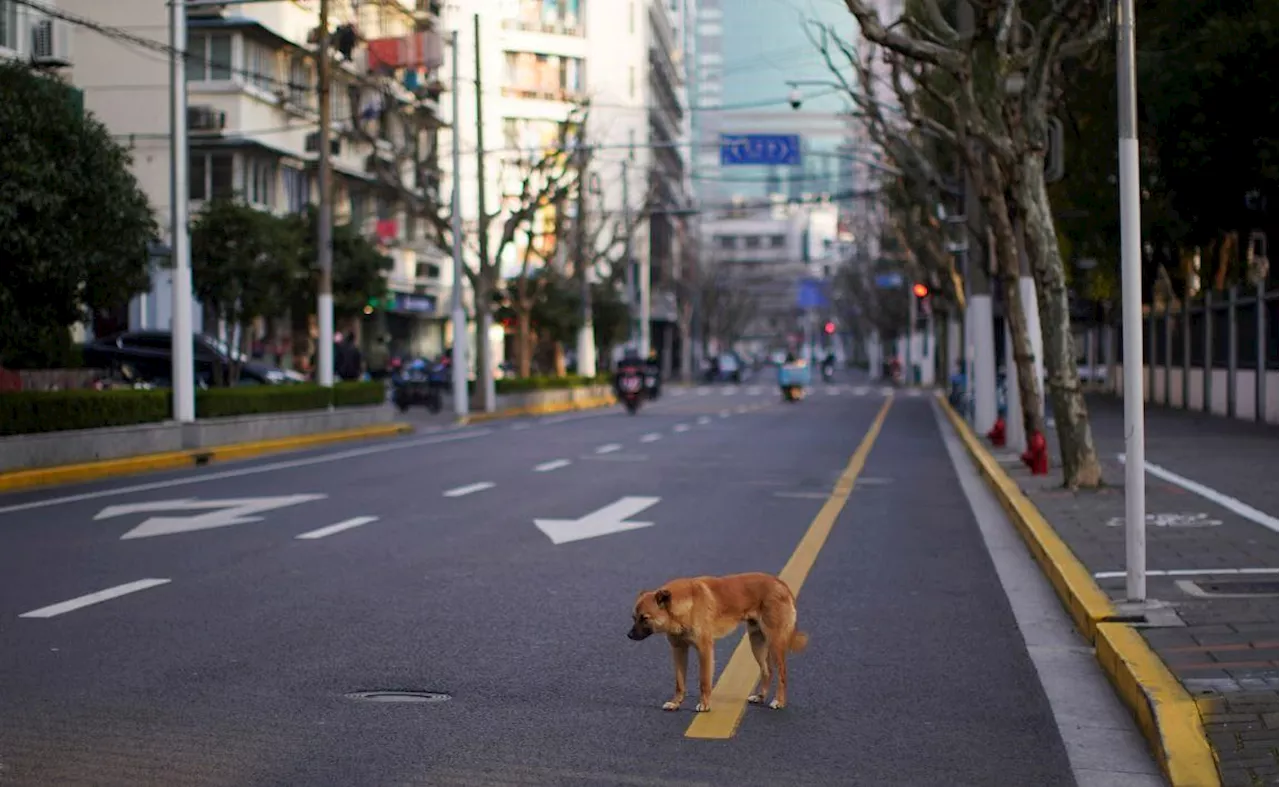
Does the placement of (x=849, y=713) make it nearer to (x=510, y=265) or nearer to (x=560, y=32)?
(x=510, y=265)

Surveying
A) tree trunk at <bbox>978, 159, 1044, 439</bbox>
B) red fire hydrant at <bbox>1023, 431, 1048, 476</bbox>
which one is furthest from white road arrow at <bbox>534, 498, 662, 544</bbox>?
tree trunk at <bbox>978, 159, 1044, 439</bbox>

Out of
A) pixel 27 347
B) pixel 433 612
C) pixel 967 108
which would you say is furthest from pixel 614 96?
pixel 433 612

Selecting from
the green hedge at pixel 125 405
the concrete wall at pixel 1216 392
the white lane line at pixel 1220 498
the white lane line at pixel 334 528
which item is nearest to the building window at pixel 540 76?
the concrete wall at pixel 1216 392

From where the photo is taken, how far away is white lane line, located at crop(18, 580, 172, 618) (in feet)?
33.6

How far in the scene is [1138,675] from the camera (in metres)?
7.74

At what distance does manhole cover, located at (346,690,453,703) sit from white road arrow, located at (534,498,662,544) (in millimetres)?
6444

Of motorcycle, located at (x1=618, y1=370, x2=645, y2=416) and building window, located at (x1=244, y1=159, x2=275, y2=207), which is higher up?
building window, located at (x1=244, y1=159, x2=275, y2=207)

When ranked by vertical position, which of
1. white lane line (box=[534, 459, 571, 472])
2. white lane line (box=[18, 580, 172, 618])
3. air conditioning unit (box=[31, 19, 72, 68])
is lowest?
white lane line (box=[534, 459, 571, 472])

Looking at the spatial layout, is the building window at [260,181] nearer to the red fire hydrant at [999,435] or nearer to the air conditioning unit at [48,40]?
the air conditioning unit at [48,40]

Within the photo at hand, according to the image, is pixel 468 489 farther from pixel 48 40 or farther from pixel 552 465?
pixel 48 40

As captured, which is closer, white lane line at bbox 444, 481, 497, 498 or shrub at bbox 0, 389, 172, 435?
white lane line at bbox 444, 481, 497, 498

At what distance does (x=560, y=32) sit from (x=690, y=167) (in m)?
56.0

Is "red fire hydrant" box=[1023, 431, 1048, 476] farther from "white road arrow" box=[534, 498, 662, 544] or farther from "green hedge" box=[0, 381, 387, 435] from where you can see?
"green hedge" box=[0, 381, 387, 435]

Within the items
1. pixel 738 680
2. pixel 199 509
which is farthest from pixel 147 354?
pixel 738 680
